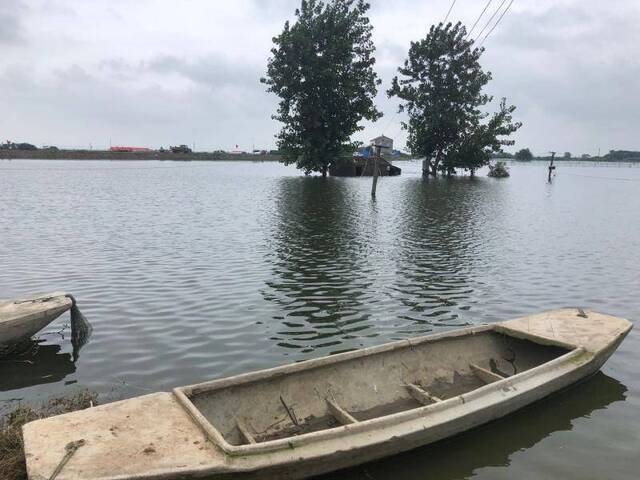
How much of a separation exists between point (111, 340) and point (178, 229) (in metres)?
12.8

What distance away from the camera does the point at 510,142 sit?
68.9 metres

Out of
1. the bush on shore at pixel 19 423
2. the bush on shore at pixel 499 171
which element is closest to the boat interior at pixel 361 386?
the bush on shore at pixel 19 423

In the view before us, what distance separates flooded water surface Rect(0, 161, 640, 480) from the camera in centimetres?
713

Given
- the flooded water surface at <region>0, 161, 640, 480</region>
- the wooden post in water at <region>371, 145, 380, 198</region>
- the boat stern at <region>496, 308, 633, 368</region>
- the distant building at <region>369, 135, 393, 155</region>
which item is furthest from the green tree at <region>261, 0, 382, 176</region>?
the boat stern at <region>496, 308, 633, 368</region>

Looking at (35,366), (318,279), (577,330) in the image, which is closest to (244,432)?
(35,366)

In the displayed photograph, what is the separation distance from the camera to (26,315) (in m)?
8.89

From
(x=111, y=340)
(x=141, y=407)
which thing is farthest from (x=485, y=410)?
(x=111, y=340)

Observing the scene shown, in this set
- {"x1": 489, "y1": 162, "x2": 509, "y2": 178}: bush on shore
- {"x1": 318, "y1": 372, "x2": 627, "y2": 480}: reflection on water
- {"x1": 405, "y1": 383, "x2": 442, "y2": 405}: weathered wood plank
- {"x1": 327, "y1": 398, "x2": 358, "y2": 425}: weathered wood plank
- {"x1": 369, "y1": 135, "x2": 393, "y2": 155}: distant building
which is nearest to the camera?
{"x1": 318, "y1": 372, "x2": 627, "y2": 480}: reflection on water

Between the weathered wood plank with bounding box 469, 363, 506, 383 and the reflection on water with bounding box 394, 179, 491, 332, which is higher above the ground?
the reflection on water with bounding box 394, 179, 491, 332

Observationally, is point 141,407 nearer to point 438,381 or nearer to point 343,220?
point 438,381

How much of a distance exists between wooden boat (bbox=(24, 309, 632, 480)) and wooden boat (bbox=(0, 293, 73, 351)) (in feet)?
13.6

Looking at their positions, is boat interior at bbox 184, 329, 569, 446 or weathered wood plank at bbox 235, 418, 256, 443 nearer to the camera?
weathered wood plank at bbox 235, 418, 256, 443

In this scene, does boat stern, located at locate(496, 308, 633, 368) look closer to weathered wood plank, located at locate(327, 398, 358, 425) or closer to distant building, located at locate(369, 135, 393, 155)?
weathered wood plank, located at locate(327, 398, 358, 425)

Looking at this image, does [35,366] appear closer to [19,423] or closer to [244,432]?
[19,423]
